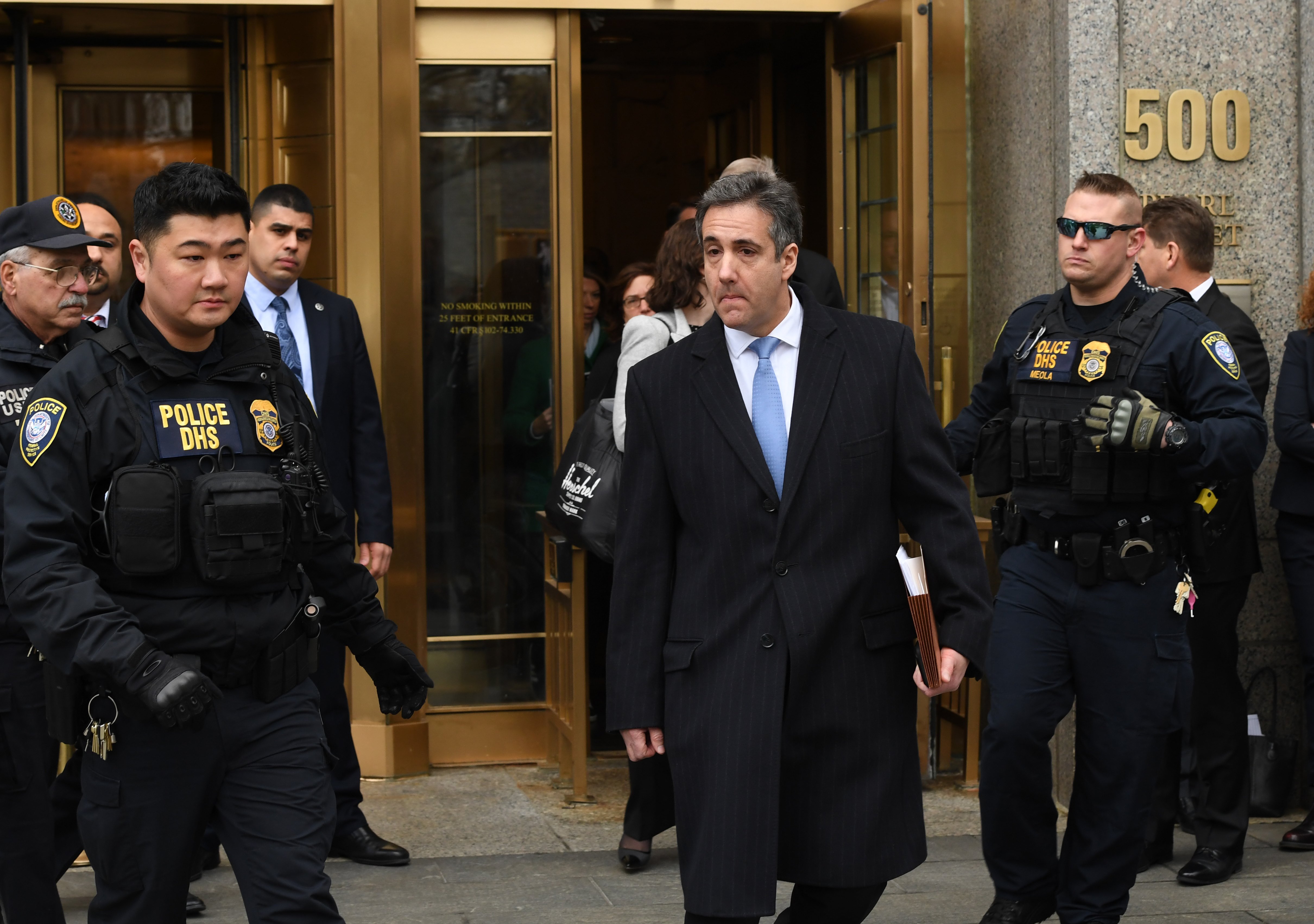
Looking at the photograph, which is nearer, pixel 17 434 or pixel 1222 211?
pixel 17 434

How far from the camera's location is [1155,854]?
5551 millimetres

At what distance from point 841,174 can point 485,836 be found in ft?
10.7

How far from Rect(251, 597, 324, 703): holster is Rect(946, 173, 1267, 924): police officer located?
203 centimetres

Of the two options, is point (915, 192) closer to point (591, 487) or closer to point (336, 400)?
point (591, 487)

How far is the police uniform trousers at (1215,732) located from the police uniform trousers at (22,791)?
353cm

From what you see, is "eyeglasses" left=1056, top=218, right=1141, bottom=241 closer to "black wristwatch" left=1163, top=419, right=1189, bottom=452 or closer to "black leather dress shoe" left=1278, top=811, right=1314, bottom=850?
"black wristwatch" left=1163, top=419, right=1189, bottom=452

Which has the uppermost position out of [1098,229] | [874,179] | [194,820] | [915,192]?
[874,179]

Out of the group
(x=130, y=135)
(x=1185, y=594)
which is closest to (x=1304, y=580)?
(x=1185, y=594)

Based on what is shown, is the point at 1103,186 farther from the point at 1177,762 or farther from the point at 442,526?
the point at 442,526

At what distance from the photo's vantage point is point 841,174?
7086 millimetres

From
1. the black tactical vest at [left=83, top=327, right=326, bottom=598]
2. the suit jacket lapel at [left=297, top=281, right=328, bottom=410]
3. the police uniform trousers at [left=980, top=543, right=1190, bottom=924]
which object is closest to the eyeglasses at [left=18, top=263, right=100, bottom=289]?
the black tactical vest at [left=83, top=327, right=326, bottom=598]

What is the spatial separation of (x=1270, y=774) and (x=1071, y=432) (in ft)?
7.61

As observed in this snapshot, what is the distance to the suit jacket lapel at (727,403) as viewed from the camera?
3498 mm

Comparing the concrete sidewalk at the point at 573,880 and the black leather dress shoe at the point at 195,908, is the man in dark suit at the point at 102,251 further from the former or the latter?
the concrete sidewalk at the point at 573,880
